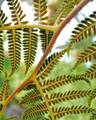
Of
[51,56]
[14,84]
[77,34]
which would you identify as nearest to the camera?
[77,34]

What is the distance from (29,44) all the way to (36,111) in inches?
8.5

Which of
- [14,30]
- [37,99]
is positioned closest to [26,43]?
[14,30]

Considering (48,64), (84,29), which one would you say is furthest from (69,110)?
(84,29)

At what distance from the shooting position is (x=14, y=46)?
1.08 m

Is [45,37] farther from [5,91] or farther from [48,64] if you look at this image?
[5,91]

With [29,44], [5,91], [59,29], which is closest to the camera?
[59,29]

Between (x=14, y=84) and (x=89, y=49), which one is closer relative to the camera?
(x=89, y=49)

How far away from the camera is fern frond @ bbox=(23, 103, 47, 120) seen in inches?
43.9

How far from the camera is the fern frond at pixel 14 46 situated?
1047mm

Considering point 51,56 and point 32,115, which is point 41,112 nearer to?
point 32,115

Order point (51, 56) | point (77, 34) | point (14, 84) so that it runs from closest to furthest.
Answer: point (77, 34) → point (51, 56) → point (14, 84)

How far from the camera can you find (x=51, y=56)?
3.48 ft

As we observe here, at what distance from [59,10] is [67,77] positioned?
0.19 metres

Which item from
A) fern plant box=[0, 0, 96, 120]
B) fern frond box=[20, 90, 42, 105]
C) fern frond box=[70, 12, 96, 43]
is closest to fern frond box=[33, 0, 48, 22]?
fern plant box=[0, 0, 96, 120]
